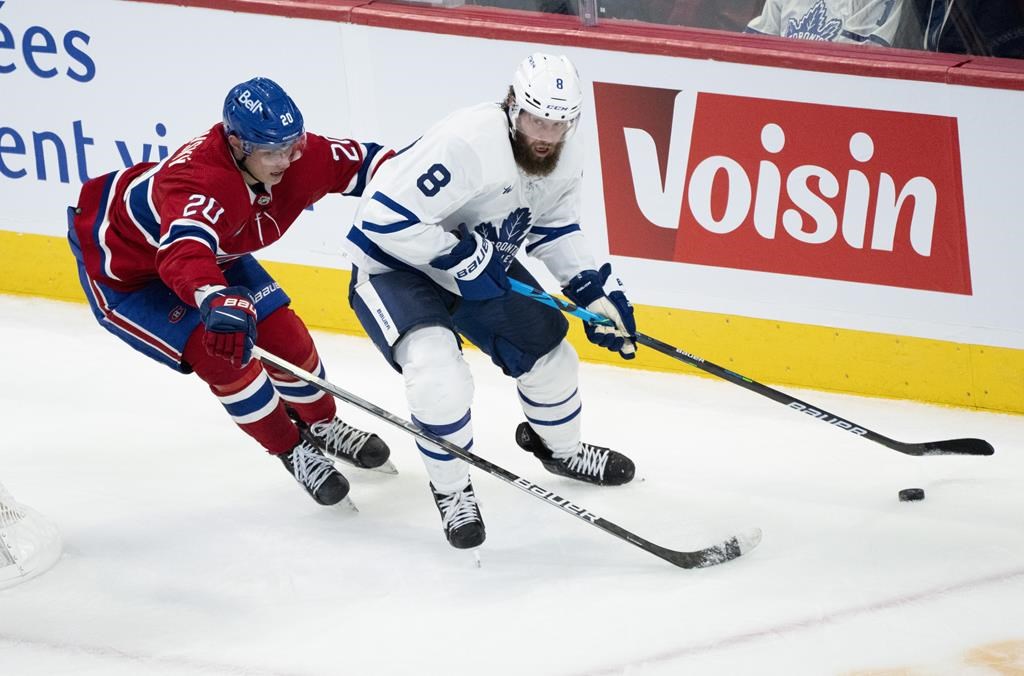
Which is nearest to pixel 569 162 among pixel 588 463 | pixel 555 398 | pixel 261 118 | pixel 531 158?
pixel 531 158

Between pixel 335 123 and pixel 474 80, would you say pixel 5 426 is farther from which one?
pixel 474 80

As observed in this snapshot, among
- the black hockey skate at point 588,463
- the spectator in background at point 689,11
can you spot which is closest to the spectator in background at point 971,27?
the spectator in background at point 689,11

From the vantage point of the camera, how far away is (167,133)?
457 cm

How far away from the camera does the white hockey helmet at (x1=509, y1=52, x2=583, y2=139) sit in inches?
115

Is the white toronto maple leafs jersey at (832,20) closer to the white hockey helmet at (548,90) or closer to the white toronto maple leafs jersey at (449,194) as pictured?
the white toronto maple leafs jersey at (449,194)

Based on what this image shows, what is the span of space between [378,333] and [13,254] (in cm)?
229

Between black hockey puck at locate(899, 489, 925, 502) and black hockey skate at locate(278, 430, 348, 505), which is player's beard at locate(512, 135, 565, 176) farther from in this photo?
black hockey puck at locate(899, 489, 925, 502)

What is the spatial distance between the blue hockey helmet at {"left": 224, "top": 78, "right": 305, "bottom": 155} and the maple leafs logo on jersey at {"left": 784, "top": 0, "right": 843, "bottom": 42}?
1.59 meters

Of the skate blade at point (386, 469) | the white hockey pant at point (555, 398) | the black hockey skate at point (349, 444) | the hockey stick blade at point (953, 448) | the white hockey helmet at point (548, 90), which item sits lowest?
the skate blade at point (386, 469)

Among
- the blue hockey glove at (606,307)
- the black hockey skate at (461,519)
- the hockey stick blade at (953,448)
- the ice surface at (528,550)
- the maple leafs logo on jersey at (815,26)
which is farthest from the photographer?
the maple leafs logo on jersey at (815,26)

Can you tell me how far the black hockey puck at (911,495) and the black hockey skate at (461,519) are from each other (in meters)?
1.05

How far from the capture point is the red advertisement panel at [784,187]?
3.78 m

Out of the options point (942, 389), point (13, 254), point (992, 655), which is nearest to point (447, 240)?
point (992, 655)

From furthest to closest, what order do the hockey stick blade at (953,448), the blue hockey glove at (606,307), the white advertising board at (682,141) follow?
the white advertising board at (682,141) → the hockey stick blade at (953,448) → the blue hockey glove at (606,307)
